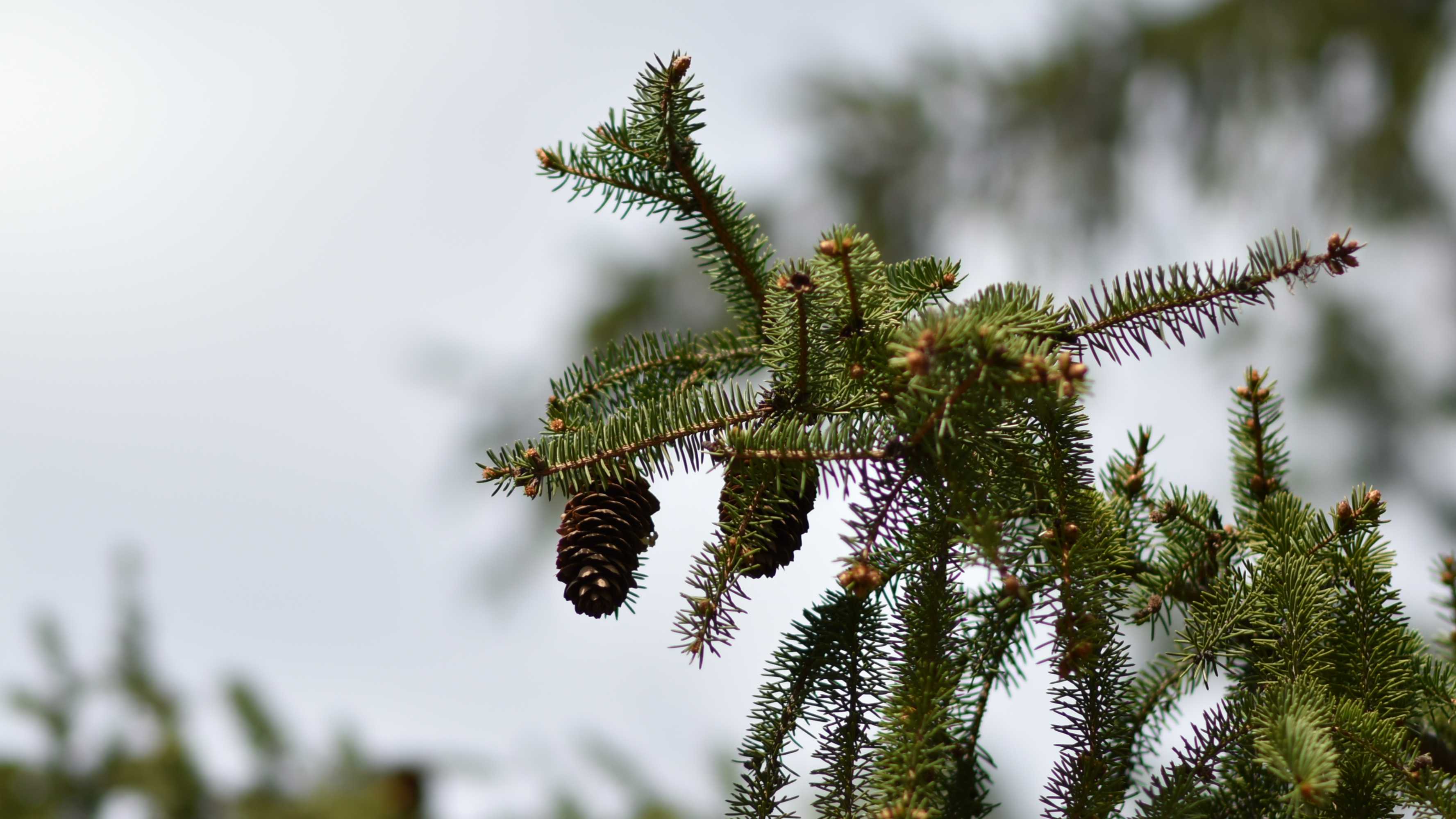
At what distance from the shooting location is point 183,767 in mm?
2598

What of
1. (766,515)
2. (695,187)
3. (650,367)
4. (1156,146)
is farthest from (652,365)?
(1156,146)

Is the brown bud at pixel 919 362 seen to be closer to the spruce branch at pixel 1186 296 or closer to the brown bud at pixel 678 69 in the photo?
the spruce branch at pixel 1186 296

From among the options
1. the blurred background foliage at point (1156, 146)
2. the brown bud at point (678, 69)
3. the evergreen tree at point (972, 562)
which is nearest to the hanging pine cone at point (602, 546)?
the evergreen tree at point (972, 562)

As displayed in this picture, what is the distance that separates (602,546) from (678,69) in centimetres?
37

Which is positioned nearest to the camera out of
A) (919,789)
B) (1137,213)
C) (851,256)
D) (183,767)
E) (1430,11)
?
(919,789)

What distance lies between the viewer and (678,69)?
0.77 metres

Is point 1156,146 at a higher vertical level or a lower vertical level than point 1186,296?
higher

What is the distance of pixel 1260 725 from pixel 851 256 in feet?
1.38

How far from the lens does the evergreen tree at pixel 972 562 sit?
608 mm

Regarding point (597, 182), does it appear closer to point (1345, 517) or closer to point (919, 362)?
point (919, 362)

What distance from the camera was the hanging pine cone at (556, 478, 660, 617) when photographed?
704 mm

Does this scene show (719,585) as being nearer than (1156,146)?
Yes

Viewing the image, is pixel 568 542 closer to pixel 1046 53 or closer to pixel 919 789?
pixel 919 789

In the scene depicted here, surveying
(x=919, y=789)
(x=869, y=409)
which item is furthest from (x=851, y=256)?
(x=919, y=789)
